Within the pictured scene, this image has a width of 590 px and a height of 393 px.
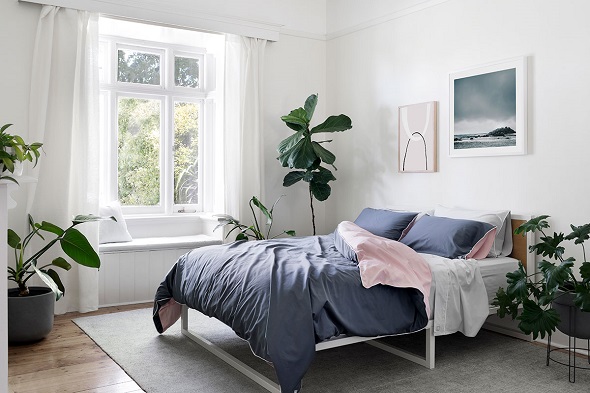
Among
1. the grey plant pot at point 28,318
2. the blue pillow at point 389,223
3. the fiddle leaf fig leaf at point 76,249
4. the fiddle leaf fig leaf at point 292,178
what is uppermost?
the fiddle leaf fig leaf at point 292,178

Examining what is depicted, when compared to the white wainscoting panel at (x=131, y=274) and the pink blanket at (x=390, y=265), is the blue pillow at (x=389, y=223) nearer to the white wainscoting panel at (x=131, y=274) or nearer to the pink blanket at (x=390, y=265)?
the pink blanket at (x=390, y=265)

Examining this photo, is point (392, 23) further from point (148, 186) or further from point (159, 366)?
point (159, 366)

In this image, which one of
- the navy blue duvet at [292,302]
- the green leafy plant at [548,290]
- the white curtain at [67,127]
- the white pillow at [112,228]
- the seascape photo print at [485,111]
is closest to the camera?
the navy blue duvet at [292,302]

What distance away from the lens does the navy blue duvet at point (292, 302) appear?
267cm

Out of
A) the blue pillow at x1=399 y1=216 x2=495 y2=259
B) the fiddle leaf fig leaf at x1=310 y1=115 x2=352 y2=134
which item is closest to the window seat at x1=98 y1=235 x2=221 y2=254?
the fiddle leaf fig leaf at x1=310 y1=115 x2=352 y2=134

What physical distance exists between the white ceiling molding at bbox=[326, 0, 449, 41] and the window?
1.25 meters

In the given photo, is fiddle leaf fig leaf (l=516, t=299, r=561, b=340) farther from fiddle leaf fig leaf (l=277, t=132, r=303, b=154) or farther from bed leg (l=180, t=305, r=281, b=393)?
fiddle leaf fig leaf (l=277, t=132, r=303, b=154)

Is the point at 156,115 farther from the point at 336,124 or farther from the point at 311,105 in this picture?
the point at 336,124

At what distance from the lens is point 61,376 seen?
3199mm

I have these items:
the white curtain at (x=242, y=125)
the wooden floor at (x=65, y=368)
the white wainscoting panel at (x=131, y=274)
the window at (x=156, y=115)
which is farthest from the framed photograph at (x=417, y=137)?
the wooden floor at (x=65, y=368)

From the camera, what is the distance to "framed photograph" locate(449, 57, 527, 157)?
3.98 m

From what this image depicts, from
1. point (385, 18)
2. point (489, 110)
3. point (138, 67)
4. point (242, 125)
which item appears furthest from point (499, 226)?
point (138, 67)

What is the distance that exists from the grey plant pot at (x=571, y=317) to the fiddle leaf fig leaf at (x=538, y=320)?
0.38 feet

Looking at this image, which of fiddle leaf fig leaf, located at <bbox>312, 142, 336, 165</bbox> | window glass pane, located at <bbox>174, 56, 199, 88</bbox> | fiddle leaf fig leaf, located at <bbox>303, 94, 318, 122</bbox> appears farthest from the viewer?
window glass pane, located at <bbox>174, 56, 199, 88</bbox>
